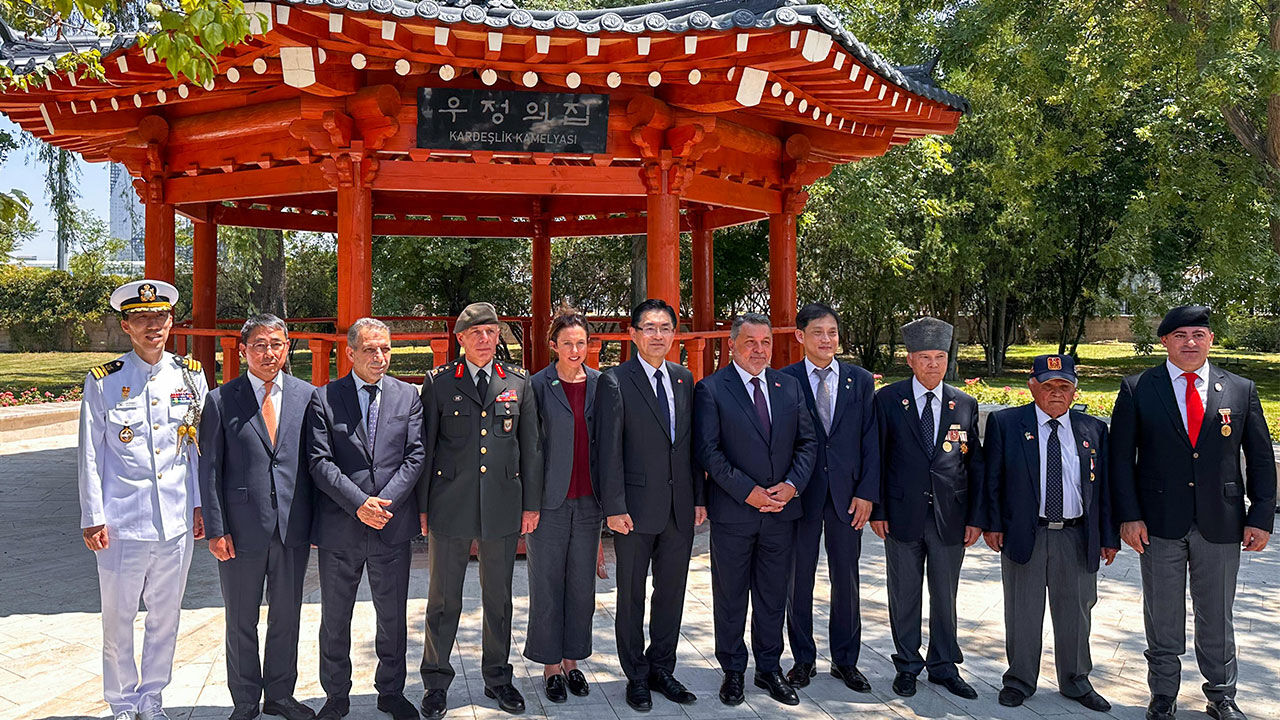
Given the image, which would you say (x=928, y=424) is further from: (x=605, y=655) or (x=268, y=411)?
(x=268, y=411)

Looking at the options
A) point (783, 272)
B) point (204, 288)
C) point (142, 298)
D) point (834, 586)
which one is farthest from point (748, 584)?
point (204, 288)

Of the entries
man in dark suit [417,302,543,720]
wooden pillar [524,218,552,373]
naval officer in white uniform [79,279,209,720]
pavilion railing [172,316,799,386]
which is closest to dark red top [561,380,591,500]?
man in dark suit [417,302,543,720]

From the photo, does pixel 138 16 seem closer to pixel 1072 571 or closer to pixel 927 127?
pixel 927 127

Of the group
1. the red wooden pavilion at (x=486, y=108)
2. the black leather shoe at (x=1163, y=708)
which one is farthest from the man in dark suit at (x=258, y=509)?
the black leather shoe at (x=1163, y=708)

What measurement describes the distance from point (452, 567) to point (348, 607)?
Answer: 456mm

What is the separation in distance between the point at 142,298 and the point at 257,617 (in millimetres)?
1380

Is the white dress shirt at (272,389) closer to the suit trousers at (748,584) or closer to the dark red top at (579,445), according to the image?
the dark red top at (579,445)

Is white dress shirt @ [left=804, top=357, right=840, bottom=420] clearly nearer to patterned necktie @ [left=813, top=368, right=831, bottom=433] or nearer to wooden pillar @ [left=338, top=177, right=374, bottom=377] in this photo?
patterned necktie @ [left=813, top=368, right=831, bottom=433]

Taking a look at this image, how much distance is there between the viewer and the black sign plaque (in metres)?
5.93

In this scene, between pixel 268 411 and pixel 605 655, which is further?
pixel 605 655

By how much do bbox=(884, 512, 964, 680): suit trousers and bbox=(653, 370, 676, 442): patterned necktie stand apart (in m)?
1.13

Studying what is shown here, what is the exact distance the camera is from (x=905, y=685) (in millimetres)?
4066

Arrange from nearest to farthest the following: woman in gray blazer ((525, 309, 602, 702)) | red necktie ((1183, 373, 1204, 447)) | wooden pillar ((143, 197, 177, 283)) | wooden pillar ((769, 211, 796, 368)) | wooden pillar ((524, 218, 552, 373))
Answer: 1. red necktie ((1183, 373, 1204, 447))
2. woman in gray blazer ((525, 309, 602, 702))
3. wooden pillar ((143, 197, 177, 283))
4. wooden pillar ((769, 211, 796, 368))
5. wooden pillar ((524, 218, 552, 373))

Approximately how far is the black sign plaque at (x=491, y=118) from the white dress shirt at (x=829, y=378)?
271cm
